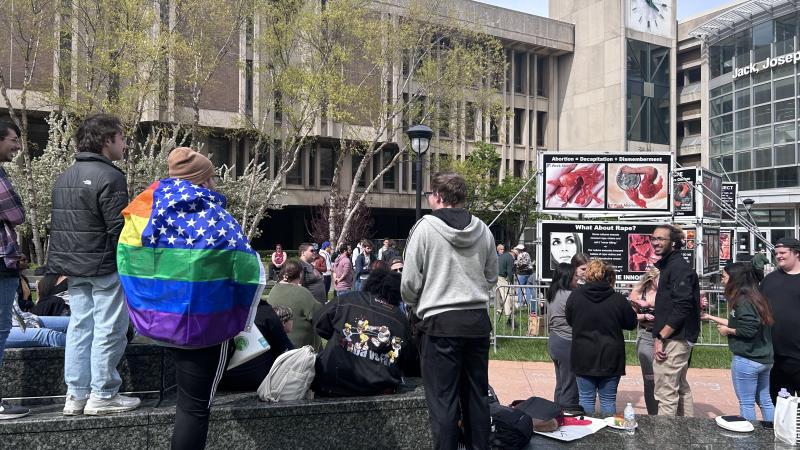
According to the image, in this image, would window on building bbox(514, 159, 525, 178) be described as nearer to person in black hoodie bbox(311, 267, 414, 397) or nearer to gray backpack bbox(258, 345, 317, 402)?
person in black hoodie bbox(311, 267, 414, 397)

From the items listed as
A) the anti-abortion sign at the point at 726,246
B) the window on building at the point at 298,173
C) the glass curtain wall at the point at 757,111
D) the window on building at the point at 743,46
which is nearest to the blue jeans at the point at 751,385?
the anti-abortion sign at the point at 726,246

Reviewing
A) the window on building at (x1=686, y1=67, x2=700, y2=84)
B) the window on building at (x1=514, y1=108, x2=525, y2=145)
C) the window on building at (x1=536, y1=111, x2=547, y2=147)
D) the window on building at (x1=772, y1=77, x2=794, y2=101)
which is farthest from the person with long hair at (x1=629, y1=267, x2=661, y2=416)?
the window on building at (x1=686, y1=67, x2=700, y2=84)

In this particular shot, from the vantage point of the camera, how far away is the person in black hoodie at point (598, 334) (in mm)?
5895

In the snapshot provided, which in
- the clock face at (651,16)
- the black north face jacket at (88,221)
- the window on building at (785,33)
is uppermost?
the clock face at (651,16)

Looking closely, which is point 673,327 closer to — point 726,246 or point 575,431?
point 575,431

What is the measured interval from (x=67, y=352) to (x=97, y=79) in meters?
20.9

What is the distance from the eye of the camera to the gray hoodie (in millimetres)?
3939

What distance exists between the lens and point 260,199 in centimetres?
3209

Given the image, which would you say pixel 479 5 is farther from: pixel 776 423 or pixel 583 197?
pixel 776 423

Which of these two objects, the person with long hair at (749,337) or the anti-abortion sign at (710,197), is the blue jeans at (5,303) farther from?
the anti-abortion sign at (710,197)

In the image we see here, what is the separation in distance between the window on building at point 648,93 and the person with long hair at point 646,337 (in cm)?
4721

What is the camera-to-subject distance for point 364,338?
4.45 metres

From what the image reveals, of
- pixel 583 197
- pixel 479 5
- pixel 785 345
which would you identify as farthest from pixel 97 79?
pixel 479 5

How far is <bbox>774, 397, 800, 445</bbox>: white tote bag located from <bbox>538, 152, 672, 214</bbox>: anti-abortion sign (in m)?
8.35
